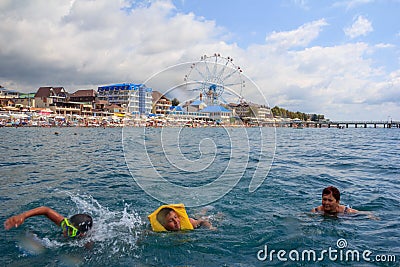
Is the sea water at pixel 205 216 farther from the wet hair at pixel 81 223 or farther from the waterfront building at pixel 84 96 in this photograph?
the waterfront building at pixel 84 96

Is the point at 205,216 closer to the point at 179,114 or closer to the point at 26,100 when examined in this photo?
the point at 179,114

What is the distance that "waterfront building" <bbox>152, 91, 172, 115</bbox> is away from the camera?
652 cm

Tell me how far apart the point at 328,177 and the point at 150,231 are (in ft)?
28.9

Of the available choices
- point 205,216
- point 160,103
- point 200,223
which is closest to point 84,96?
point 160,103

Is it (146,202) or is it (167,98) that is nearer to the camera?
(167,98)

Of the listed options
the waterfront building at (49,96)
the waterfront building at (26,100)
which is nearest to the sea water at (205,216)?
the waterfront building at (49,96)

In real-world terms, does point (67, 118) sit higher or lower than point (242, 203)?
higher

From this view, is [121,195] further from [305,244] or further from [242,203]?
[305,244]

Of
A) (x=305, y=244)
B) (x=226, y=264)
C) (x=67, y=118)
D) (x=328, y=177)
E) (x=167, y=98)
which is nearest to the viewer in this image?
(x=226, y=264)

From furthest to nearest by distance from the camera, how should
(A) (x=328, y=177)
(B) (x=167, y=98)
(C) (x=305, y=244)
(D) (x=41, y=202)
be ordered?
(A) (x=328, y=177) → (D) (x=41, y=202) → (B) (x=167, y=98) → (C) (x=305, y=244)

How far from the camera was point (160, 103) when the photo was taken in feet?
22.4

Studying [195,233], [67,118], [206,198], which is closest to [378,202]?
[206,198]

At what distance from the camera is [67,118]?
77188mm

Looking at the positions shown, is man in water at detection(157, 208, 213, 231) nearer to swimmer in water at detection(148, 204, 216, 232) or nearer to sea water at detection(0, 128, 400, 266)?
swimmer in water at detection(148, 204, 216, 232)
